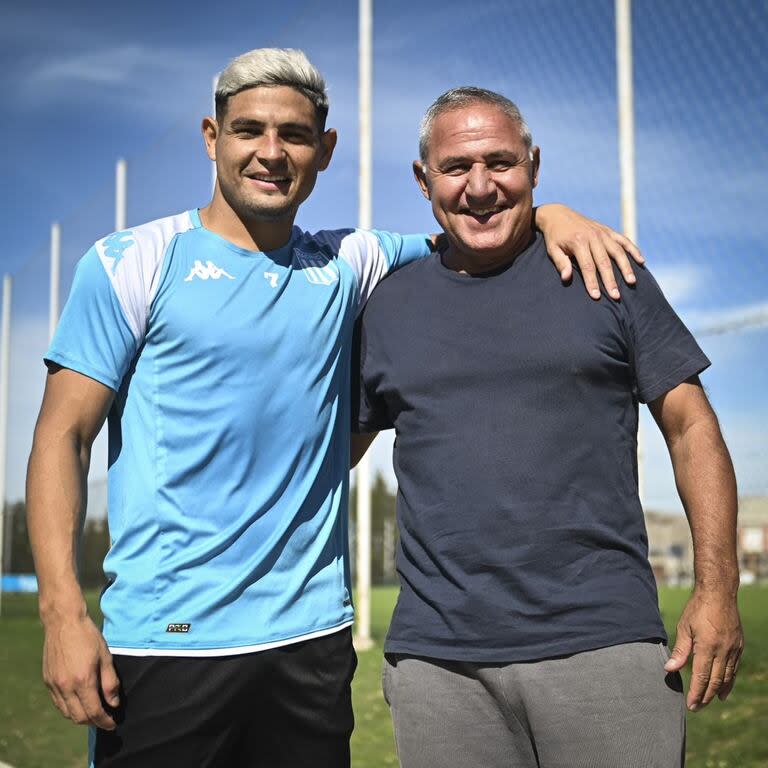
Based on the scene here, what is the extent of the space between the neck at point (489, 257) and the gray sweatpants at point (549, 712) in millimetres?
808

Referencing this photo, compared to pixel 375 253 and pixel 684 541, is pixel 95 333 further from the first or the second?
pixel 684 541

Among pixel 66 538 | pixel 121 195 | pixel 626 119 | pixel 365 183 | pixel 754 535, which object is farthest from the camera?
pixel 121 195

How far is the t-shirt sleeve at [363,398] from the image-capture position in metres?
2.26

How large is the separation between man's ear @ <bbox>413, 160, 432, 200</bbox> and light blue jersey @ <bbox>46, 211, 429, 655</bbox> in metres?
0.42

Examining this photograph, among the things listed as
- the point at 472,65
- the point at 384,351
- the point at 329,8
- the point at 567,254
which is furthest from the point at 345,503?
the point at 329,8

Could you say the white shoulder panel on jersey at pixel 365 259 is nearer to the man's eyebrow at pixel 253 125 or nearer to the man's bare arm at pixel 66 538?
the man's eyebrow at pixel 253 125

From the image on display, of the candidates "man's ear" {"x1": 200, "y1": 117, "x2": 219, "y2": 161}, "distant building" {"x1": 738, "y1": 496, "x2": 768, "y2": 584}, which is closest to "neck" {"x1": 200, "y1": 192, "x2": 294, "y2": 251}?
"man's ear" {"x1": 200, "y1": 117, "x2": 219, "y2": 161}

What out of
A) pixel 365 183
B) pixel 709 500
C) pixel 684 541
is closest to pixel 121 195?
pixel 365 183

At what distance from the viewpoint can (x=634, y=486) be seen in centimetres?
201

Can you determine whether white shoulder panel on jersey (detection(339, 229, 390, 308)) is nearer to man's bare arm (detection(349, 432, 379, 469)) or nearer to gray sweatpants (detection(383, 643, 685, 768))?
man's bare arm (detection(349, 432, 379, 469))

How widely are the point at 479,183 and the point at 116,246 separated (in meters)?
0.75

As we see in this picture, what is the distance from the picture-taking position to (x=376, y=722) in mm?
6164

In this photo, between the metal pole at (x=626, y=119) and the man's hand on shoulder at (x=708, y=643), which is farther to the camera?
the metal pole at (x=626, y=119)

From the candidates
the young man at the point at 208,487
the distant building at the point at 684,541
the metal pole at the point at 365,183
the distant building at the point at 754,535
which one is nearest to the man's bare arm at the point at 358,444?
the young man at the point at 208,487
